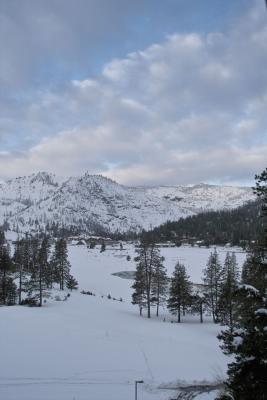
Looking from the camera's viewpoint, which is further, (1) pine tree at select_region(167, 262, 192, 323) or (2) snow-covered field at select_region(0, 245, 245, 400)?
(1) pine tree at select_region(167, 262, 192, 323)

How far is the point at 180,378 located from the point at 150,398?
367 cm

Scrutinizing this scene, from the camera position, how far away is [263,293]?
11414 mm

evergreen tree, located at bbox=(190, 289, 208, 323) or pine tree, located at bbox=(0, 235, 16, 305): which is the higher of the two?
pine tree, located at bbox=(0, 235, 16, 305)

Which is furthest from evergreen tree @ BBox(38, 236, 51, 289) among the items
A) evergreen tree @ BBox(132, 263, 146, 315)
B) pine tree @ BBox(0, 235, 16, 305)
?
evergreen tree @ BBox(132, 263, 146, 315)

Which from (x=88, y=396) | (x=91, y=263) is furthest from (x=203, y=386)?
(x=91, y=263)

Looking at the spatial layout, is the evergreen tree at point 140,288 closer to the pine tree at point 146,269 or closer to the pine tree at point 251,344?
the pine tree at point 146,269

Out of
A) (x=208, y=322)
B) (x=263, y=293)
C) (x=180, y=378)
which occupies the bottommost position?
(x=208, y=322)

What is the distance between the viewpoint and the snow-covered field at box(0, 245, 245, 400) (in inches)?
782

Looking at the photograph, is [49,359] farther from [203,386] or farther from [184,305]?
[184,305]

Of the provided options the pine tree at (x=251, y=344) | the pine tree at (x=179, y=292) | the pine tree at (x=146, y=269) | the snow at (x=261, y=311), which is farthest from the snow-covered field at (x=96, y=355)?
the snow at (x=261, y=311)

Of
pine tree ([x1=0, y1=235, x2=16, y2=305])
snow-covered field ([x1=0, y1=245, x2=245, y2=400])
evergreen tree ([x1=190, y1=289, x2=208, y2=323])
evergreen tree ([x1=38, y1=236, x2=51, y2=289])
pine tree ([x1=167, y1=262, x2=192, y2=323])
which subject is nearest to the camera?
snow-covered field ([x1=0, y1=245, x2=245, y2=400])

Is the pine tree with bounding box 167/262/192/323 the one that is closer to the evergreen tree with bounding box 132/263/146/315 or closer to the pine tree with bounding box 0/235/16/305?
the evergreen tree with bounding box 132/263/146/315

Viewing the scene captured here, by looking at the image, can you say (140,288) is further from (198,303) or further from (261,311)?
(261,311)

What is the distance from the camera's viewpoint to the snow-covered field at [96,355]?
1986 centimetres
